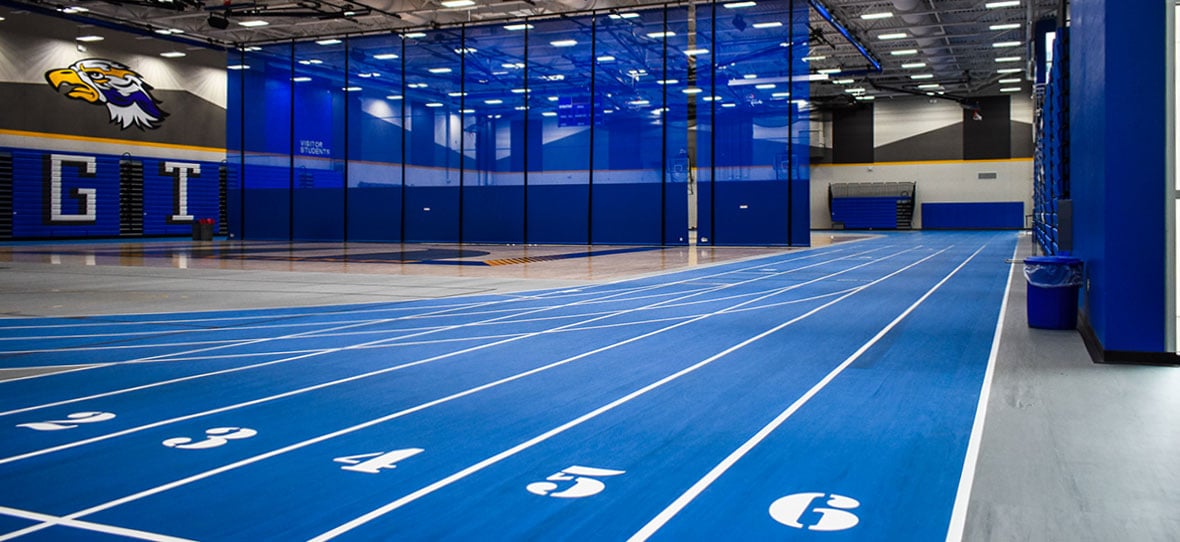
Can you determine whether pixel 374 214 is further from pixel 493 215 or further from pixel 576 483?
pixel 576 483

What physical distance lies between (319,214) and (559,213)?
8.37m

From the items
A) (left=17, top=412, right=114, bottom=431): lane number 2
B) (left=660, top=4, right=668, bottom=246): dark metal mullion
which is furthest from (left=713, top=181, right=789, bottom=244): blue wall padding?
(left=17, top=412, right=114, bottom=431): lane number 2

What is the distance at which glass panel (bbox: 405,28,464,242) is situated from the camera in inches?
1125

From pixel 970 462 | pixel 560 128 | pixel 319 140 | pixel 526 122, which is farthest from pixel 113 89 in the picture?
pixel 970 462

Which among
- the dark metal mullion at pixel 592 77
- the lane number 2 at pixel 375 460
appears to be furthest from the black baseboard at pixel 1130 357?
the dark metal mullion at pixel 592 77

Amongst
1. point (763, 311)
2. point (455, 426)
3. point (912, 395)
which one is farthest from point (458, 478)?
point (763, 311)

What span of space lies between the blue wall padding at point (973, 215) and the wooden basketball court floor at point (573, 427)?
135ft

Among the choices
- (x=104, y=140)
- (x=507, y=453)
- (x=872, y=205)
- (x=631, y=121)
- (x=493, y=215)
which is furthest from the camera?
(x=872, y=205)

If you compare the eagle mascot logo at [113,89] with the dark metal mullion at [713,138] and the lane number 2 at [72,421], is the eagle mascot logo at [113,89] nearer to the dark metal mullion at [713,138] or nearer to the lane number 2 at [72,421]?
the dark metal mullion at [713,138]

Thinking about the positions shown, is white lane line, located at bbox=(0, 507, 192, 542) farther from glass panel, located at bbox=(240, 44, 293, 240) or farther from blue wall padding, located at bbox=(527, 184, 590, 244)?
glass panel, located at bbox=(240, 44, 293, 240)

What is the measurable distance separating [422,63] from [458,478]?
27.2 meters

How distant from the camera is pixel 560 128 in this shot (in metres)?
27.3

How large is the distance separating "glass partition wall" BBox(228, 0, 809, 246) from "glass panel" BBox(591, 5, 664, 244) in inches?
1.6

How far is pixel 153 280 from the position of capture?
12453 mm
